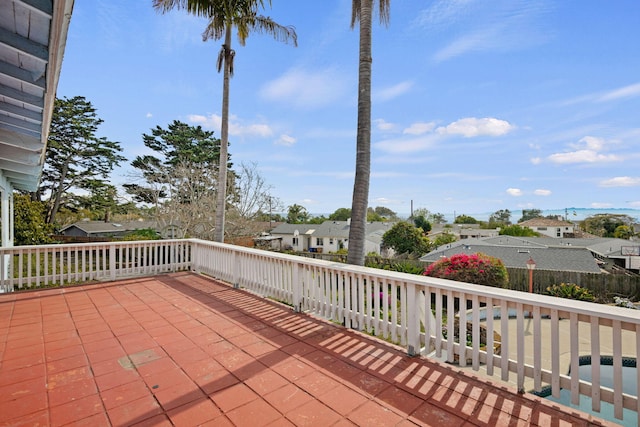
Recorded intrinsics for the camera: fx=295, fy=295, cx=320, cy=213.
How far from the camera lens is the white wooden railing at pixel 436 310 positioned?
2070 millimetres

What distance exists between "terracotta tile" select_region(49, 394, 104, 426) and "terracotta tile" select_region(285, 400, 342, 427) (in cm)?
141

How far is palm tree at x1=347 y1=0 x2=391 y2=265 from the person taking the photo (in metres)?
5.16

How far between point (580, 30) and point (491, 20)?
2.08 meters

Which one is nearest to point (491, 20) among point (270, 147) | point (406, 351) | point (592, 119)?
point (406, 351)

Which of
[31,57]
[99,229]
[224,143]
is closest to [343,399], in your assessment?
[31,57]

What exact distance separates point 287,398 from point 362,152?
3.97m

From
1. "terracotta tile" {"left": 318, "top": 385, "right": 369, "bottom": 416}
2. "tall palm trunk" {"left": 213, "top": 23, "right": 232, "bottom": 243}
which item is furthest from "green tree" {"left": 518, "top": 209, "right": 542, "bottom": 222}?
"terracotta tile" {"left": 318, "top": 385, "right": 369, "bottom": 416}

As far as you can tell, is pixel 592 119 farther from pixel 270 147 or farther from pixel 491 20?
pixel 270 147

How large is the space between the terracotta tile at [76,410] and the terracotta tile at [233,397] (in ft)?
2.67

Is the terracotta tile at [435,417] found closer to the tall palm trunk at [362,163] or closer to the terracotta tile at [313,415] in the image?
the terracotta tile at [313,415]

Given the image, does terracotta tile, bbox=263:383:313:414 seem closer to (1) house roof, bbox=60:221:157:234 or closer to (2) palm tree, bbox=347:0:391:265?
(2) palm tree, bbox=347:0:391:265

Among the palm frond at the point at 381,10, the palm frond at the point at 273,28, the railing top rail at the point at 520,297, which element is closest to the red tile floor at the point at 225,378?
the railing top rail at the point at 520,297

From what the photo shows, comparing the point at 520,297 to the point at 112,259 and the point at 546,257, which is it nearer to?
the point at 112,259

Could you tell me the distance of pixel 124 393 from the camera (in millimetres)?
2367
